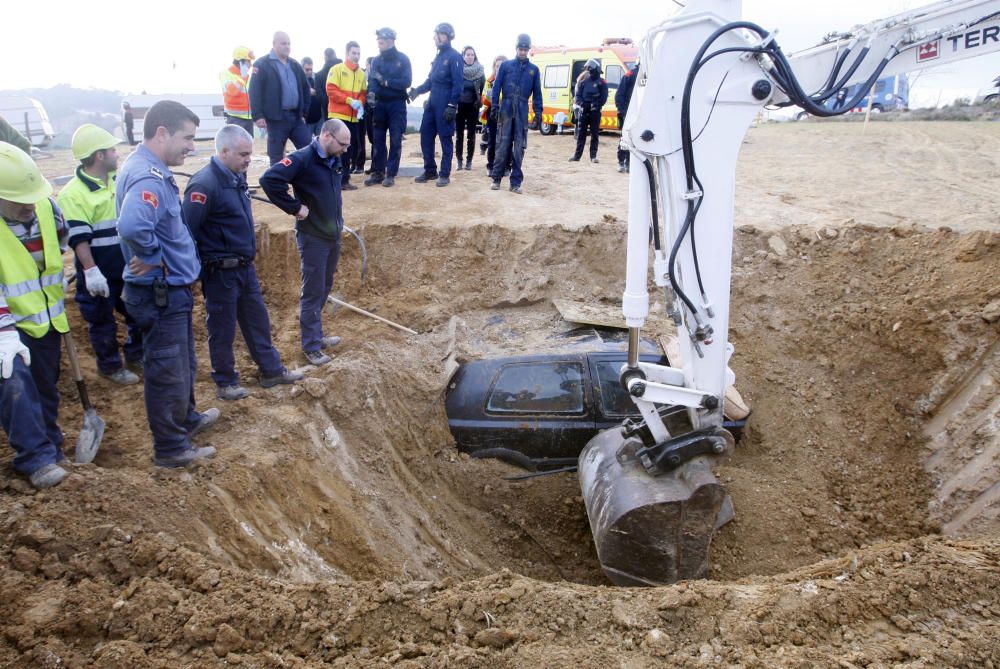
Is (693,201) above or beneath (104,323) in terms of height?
above

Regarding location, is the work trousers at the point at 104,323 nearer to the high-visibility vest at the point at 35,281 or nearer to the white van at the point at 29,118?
the high-visibility vest at the point at 35,281

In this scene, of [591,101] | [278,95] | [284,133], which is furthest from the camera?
[591,101]

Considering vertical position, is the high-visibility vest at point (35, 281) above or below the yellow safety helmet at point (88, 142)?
below

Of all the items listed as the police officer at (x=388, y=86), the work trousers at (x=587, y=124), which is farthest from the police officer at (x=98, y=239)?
the work trousers at (x=587, y=124)

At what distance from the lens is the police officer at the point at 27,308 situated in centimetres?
387

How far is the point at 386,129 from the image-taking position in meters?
10.1

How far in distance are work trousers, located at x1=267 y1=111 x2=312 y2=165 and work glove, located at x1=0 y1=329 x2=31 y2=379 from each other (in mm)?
5552

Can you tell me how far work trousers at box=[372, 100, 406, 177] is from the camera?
32.1ft

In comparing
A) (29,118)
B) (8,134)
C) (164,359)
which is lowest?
(164,359)

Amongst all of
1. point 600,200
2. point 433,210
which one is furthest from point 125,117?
point 600,200

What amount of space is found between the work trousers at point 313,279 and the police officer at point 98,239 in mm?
1510

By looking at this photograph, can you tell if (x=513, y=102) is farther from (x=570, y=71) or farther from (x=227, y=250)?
(x=570, y=71)

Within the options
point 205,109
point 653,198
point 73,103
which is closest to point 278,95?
point 653,198

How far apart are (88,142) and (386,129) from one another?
519 centimetres
